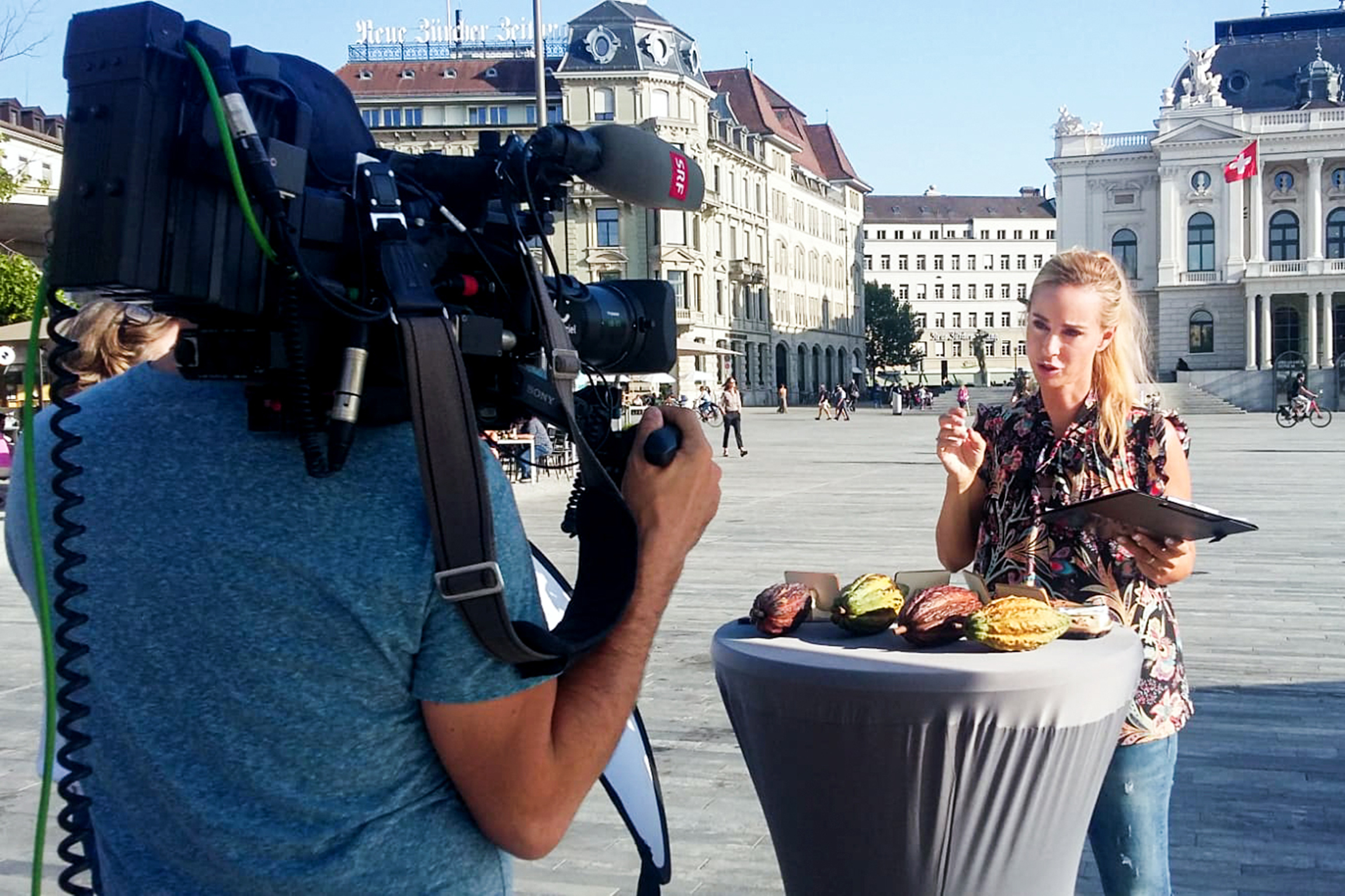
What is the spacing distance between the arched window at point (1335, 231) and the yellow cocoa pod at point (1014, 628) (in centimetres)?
8236

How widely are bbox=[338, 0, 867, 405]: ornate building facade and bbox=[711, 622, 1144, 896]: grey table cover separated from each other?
178ft

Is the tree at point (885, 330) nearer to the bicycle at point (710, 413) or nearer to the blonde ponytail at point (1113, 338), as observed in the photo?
the bicycle at point (710, 413)

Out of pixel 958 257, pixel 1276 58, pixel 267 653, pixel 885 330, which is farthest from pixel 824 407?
pixel 958 257

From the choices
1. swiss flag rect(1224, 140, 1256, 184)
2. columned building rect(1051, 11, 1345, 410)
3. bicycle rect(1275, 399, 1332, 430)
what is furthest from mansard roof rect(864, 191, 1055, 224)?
bicycle rect(1275, 399, 1332, 430)

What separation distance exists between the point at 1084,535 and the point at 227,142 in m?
2.16

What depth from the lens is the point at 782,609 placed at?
8.67 feet

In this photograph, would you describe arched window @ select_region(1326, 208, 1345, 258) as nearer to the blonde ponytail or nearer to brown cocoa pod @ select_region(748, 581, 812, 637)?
the blonde ponytail

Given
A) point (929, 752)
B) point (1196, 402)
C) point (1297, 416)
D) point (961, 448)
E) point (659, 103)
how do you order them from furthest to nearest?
point (659, 103) → point (1196, 402) → point (1297, 416) → point (961, 448) → point (929, 752)

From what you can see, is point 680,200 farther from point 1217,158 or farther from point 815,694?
point 1217,158

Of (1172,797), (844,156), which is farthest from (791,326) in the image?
(1172,797)

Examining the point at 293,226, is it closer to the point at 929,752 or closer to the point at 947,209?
the point at 929,752

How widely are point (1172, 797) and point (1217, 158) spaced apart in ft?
260

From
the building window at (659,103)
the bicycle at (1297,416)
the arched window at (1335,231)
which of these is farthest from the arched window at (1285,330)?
the bicycle at (1297,416)

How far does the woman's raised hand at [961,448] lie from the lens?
3156mm
